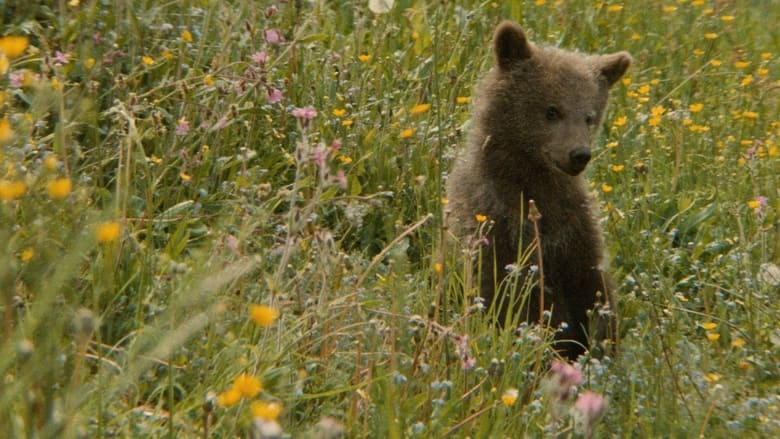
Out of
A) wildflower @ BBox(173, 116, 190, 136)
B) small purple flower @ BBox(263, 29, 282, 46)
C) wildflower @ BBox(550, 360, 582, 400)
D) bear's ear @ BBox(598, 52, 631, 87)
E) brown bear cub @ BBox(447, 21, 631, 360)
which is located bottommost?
brown bear cub @ BBox(447, 21, 631, 360)

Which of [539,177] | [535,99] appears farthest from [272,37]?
[539,177]

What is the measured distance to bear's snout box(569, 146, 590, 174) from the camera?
532 centimetres

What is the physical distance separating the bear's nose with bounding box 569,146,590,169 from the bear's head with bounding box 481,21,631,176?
0.11 meters

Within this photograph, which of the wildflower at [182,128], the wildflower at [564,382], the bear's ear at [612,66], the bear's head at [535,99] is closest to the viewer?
the wildflower at [564,382]

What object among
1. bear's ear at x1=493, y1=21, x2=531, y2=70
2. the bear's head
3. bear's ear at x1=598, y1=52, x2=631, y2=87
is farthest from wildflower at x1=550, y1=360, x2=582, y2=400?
bear's ear at x1=598, y1=52, x2=631, y2=87

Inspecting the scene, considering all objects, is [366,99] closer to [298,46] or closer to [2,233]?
[298,46]

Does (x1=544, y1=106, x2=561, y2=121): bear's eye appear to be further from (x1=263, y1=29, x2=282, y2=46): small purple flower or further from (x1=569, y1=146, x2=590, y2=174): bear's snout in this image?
(x1=263, y1=29, x2=282, y2=46): small purple flower

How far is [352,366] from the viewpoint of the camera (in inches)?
156

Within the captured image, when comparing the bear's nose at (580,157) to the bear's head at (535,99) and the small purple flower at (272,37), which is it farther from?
the small purple flower at (272,37)

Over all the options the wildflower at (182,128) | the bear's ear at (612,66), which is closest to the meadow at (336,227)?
the wildflower at (182,128)

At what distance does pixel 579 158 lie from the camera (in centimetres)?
532

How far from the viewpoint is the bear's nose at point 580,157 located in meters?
5.32

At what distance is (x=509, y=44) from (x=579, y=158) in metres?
0.65

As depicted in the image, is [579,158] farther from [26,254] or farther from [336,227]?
[26,254]
